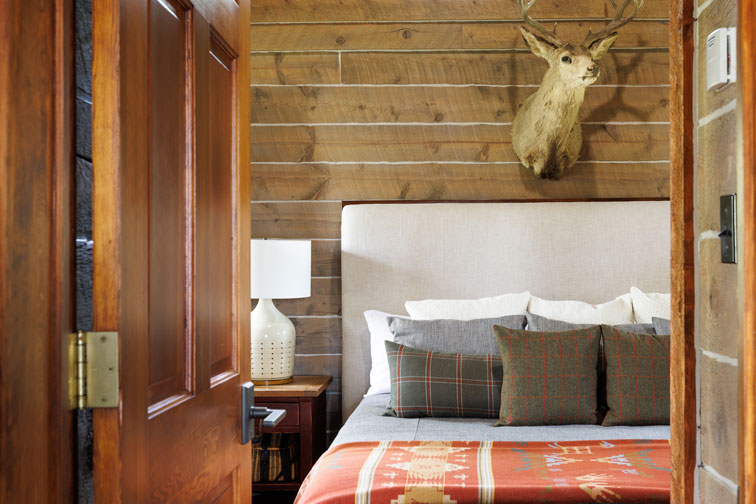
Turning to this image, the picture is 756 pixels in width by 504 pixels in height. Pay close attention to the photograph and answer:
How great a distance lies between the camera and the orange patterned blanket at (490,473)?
6.56ft

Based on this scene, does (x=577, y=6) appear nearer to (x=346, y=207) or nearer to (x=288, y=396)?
(x=346, y=207)

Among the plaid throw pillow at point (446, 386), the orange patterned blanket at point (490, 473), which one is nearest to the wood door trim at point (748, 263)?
the orange patterned blanket at point (490, 473)

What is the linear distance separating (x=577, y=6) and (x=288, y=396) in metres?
2.49

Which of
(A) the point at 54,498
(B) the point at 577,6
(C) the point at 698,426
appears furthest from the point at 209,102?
(B) the point at 577,6

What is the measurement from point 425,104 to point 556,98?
74 centimetres

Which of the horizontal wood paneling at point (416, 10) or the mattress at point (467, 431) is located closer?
the mattress at point (467, 431)

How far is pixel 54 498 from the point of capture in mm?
856

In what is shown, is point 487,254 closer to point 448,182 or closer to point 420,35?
point 448,182

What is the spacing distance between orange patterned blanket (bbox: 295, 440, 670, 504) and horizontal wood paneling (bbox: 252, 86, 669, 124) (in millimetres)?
1866

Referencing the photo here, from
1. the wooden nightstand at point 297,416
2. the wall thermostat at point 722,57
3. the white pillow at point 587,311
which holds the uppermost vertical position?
the wall thermostat at point 722,57

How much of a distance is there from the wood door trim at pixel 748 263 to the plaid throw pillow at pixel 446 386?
78.3 inches

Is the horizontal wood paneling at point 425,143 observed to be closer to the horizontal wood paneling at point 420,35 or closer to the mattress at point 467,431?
the horizontal wood paneling at point 420,35

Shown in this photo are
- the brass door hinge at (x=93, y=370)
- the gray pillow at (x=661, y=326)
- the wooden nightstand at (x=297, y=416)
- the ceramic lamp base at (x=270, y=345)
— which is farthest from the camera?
the ceramic lamp base at (x=270, y=345)

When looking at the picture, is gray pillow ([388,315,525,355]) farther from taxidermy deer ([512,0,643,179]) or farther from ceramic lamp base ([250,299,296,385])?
taxidermy deer ([512,0,643,179])
